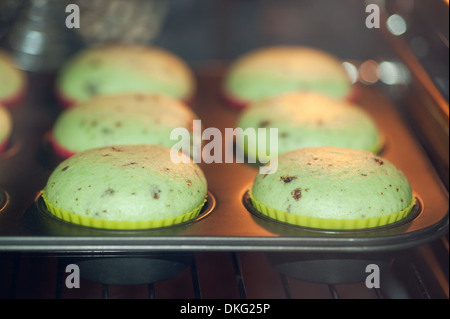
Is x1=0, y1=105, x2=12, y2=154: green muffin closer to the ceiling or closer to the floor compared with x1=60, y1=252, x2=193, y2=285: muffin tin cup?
closer to the ceiling

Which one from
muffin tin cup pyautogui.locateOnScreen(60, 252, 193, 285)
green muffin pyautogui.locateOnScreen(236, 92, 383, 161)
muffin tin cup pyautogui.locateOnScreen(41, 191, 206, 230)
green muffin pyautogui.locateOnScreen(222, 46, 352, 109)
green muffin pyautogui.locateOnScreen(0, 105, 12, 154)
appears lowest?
muffin tin cup pyautogui.locateOnScreen(60, 252, 193, 285)

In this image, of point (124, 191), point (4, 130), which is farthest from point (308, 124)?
point (4, 130)

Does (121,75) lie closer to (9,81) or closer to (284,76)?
(9,81)

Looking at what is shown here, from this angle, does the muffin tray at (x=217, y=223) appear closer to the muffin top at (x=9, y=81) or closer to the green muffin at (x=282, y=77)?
the muffin top at (x=9, y=81)

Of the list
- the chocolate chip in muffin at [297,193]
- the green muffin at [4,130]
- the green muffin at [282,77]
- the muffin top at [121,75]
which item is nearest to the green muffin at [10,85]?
the muffin top at [121,75]

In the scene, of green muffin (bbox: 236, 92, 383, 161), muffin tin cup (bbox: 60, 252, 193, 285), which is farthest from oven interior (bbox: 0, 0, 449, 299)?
green muffin (bbox: 236, 92, 383, 161)

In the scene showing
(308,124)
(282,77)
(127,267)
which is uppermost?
(282,77)

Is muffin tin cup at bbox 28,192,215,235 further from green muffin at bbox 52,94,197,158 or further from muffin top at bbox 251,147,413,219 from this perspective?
green muffin at bbox 52,94,197,158
